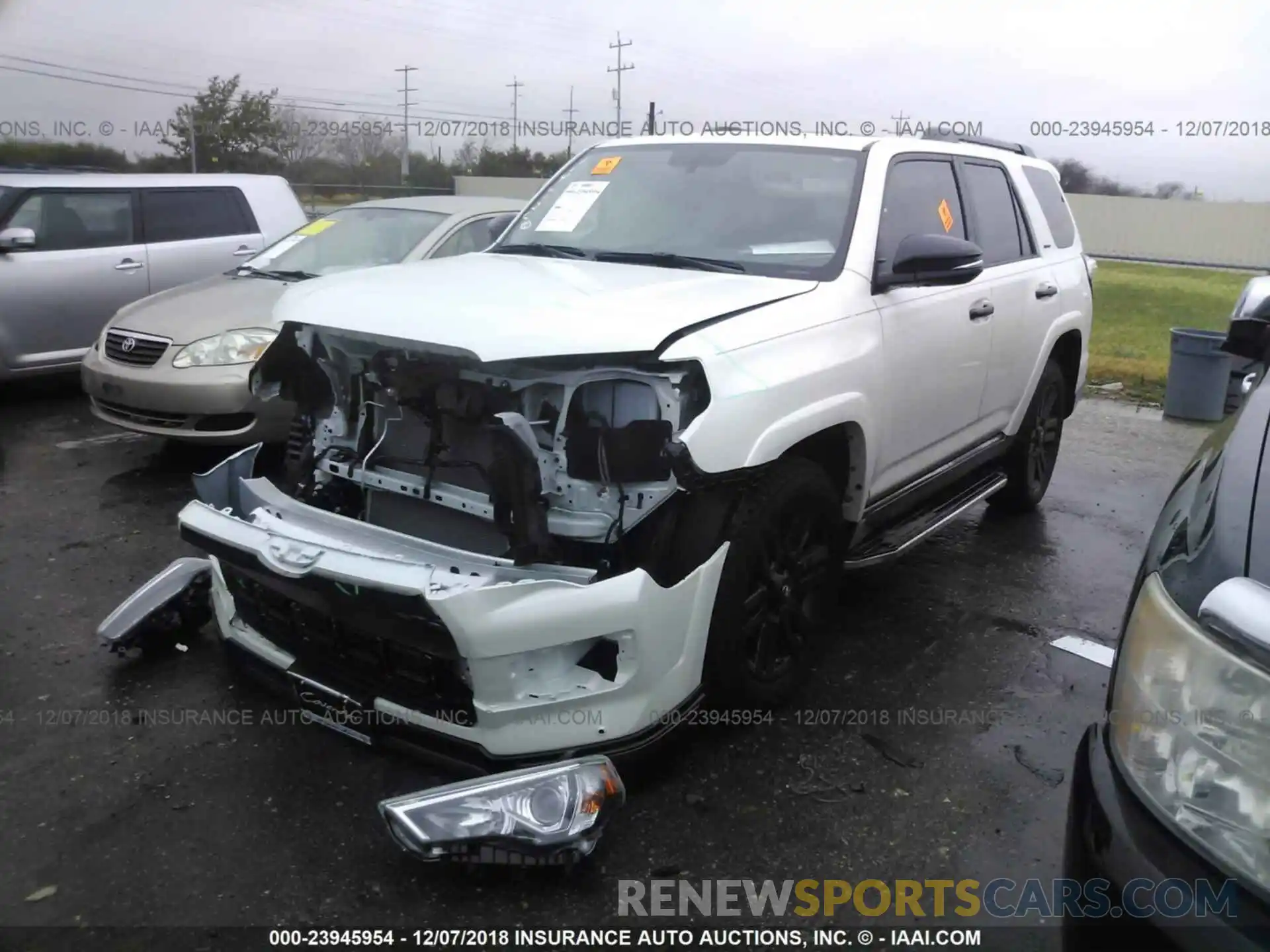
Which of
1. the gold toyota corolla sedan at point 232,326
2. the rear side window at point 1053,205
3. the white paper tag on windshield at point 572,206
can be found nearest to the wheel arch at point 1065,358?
the rear side window at point 1053,205

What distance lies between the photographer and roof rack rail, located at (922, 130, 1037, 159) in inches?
193

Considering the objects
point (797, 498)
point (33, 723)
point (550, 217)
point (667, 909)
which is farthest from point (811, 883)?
point (550, 217)

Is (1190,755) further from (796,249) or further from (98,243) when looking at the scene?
(98,243)

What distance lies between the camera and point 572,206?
4.34 metres

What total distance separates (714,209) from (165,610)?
2.56 meters

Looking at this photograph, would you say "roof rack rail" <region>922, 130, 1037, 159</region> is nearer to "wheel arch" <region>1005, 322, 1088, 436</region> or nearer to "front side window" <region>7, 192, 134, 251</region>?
"wheel arch" <region>1005, 322, 1088, 436</region>

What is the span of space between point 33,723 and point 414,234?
13.1 ft

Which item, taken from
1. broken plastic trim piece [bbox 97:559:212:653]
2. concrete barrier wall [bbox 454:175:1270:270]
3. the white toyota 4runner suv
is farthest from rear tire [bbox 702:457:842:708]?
concrete barrier wall [bbox 454:175:1270:270]

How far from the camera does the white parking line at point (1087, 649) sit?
404 cm

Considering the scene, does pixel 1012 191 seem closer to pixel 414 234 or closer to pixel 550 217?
pixel 550 217

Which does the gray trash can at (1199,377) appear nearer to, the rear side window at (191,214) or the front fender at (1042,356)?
the front fender at (1042,356)

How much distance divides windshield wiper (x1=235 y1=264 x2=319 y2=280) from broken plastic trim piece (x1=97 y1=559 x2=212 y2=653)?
3096 millimetres

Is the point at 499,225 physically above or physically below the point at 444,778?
above

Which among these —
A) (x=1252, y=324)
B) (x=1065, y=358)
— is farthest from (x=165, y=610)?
(x=1065, y=358)
